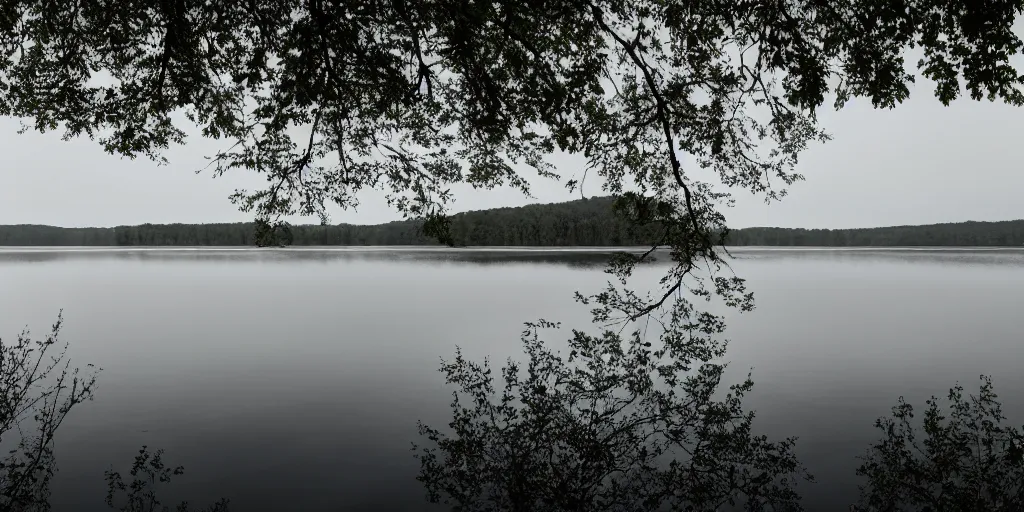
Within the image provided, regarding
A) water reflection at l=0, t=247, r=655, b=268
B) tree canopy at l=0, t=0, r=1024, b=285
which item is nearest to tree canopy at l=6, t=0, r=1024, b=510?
tree canopy at l=0, t=0, r=1024, b=285

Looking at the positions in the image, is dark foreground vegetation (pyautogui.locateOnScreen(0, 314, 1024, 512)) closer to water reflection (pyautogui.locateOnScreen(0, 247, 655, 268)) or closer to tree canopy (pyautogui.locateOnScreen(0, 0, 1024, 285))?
tree canopy (pyautogui.locateOnScreen(0, 0, 1024, 285))

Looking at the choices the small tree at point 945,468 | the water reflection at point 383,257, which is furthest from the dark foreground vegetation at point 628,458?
the water reflection at point 383,257

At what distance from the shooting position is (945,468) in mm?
7570

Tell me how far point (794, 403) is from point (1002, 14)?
24.2ft

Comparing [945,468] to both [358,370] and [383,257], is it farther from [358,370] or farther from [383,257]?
[383,257]

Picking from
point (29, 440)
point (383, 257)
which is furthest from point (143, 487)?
point (383, 257)

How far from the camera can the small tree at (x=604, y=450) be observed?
23.3 feet

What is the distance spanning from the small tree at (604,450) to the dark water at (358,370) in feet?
1.83

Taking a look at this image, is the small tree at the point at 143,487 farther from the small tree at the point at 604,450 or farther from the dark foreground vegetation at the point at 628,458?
the small tree at the point at 604,450

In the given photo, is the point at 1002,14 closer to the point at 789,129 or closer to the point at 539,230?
the point at 789,129

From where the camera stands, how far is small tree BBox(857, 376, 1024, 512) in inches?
270

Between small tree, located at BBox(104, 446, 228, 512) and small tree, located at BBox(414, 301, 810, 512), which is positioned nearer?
small tree, located at BBox(104, 446, 228, 512)

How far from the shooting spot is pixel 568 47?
32.5 feet

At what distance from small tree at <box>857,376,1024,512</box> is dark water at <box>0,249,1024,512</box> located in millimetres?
370
